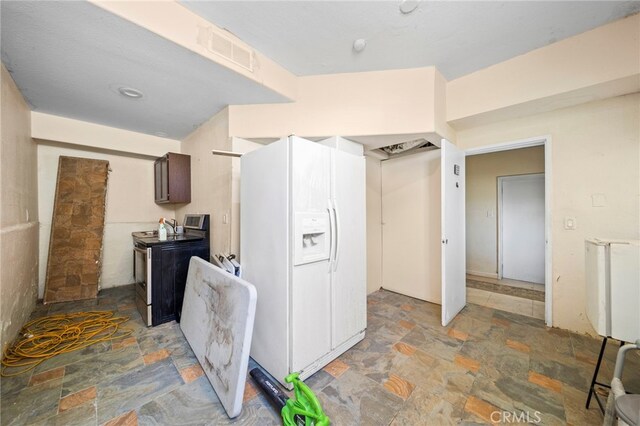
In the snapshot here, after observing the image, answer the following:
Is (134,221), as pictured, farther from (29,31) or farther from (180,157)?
(29,31)

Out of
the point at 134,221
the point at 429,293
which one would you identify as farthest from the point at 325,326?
the point at 134,221

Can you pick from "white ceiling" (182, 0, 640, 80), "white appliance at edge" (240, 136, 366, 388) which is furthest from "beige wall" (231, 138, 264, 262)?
"white ceiling" (182, 0, 640, 80)

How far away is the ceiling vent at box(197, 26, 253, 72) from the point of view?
1802 millimetres

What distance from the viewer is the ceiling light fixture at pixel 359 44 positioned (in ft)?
6.59

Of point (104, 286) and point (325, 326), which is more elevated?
point (325, 326)

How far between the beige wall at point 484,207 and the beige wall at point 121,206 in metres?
6.08

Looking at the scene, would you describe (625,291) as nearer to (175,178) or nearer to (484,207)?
(484,207)

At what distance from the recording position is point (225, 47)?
192cm

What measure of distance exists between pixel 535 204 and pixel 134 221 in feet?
23.5

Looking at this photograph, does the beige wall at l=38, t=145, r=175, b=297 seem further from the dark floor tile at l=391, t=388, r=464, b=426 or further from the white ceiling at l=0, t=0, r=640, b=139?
the dark floor tile at l=391, t=388, r=464, b=426

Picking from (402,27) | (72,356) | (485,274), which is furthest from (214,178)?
(485,274)

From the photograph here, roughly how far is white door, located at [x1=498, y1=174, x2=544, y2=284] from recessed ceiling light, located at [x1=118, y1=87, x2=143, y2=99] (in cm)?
575

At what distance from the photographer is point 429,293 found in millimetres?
3180

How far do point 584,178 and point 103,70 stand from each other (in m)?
4.76
